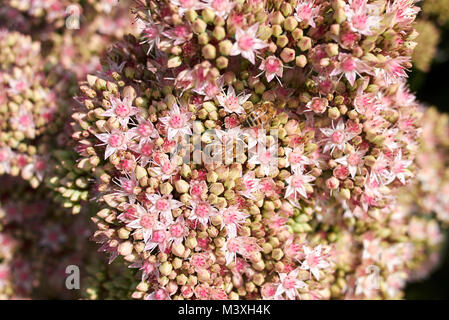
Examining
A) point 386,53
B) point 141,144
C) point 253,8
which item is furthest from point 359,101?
point 141,144

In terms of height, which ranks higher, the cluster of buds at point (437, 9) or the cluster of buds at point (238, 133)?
the cluster of buds at point (437, 9)

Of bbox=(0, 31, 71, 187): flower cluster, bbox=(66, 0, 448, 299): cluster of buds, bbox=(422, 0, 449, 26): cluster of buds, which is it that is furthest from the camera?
bbox=(422, 0, 449, 26): cluster of buds

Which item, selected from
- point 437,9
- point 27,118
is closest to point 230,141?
point 27,118

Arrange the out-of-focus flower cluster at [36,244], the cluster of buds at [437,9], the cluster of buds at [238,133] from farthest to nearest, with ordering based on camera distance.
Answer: the cluster of buds at [437,9]
the out-of-focus flower cluster at [36,244]
the cluster of buds at [238,133]

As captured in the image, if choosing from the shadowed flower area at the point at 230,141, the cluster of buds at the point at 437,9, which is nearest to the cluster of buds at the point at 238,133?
the shadowed flower area at the point at 230,141

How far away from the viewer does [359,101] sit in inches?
69.5

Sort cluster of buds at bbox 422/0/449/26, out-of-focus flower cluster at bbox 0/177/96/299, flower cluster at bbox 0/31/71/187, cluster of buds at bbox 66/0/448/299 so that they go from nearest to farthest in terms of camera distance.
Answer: cluster of buds at bbox 66/0/448/299
flower cluster at bbox 0/31/71/187
out-of-focus flower cluster at bbox 0/177/96/299
cluster of buds at bbox 422/0/449/26

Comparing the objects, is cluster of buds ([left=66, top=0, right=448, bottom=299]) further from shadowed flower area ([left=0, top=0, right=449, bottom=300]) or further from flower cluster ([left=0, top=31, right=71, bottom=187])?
flower cluster ([left=0, top=31, right=71, bottom=187])

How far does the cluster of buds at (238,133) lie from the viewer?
64.4 inches

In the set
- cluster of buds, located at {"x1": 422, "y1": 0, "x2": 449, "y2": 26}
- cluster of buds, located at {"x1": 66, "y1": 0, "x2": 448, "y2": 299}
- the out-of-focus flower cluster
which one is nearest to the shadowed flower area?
cluster of buds, located at {"x1": 66, "y1": 0, "x2": 448, "y2": 299}

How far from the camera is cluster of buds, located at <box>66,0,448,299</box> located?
163 cm

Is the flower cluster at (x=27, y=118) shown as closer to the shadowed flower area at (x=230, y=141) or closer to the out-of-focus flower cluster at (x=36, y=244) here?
the shadowed flower area at (x=230, y=141)

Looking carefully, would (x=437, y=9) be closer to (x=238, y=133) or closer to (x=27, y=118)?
(x=238, y=133)
